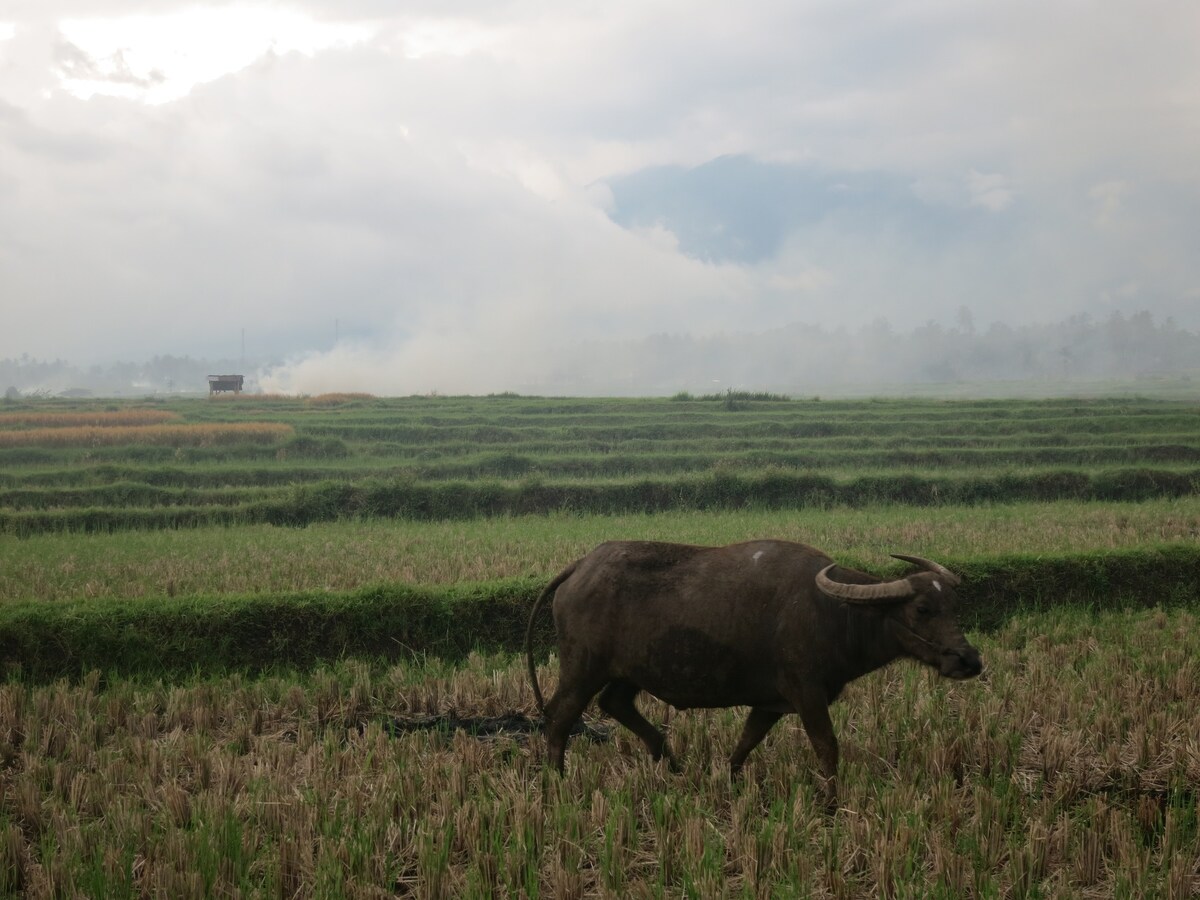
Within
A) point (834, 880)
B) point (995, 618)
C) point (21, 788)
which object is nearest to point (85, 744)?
point (21, 788)

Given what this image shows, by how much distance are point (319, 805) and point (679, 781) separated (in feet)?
5.87

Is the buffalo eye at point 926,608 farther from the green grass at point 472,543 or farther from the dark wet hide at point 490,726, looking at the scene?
the green grass at point 472,543

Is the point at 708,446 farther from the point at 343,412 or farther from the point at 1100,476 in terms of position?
the point at 343,412

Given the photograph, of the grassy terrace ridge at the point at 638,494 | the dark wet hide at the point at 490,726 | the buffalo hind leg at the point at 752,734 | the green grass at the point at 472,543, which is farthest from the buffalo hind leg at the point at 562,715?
the grassy terrace ridge at the point at 638,494

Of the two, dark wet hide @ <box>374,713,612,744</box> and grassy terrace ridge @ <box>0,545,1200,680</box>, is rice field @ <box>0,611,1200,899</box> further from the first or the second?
grassy terrace ridge @ <box>0,545,1200,680</box>

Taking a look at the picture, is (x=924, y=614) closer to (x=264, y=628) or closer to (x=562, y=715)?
(x=562, y=715)

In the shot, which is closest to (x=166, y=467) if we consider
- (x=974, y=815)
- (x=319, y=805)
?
(x=319, y=805)

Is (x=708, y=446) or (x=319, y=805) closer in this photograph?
(x=319, y=805)

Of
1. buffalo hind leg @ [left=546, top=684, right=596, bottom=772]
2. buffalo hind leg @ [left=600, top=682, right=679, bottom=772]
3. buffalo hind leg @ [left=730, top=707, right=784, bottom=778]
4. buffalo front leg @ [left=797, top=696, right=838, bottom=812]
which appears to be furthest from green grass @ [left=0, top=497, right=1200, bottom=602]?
buffalo front leg @ [left=797, top=696, right=838, bottom=812]

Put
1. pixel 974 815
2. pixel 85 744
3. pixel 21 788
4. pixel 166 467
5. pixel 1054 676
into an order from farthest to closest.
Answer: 1. pixel 166 467
2. pixel 1054 676
3. pixel 85 744
4. pixel 21 788
5. pixel 974 815

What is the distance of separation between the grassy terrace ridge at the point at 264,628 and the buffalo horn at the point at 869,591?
14.4ft

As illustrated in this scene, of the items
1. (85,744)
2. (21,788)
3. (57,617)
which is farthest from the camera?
(57,617)

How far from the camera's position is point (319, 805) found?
15.5 feet

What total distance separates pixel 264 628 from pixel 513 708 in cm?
298
